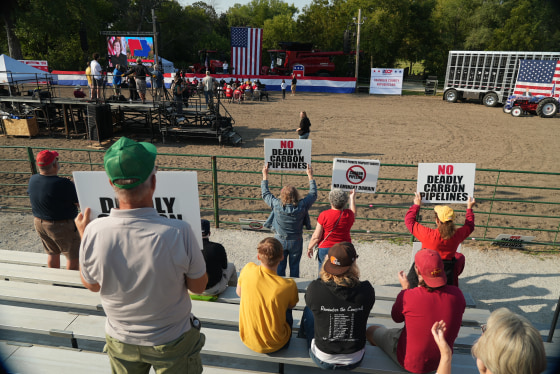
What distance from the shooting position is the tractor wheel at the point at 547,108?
2061 centimetres

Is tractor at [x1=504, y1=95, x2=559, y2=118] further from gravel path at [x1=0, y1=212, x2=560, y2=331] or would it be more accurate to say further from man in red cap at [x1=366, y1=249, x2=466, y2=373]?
man in red cap at [x1=366, y1=249, x2=466, y2=373]

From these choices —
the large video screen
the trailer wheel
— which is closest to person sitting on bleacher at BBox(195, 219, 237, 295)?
the trailer wheel

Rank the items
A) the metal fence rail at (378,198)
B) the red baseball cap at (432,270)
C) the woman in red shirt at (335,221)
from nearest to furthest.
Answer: the red baseball cap at (432,270)
the woman in red shirt at (335,221)
the metal fence rail at (378,198)

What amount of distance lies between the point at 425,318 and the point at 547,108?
23.5 meters

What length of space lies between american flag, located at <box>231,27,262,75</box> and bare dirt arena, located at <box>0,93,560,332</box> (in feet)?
21.0

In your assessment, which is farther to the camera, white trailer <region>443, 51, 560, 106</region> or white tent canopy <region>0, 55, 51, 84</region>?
white trailer <region>443, 51, 560, 106</region>

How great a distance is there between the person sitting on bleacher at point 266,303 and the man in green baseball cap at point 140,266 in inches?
34.4

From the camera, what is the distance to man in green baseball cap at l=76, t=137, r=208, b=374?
1.78m

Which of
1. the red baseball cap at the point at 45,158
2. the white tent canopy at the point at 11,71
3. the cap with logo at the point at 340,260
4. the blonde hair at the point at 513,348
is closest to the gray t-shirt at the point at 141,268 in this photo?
the cap with logo at the point at 340,260

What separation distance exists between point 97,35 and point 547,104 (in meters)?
40.9

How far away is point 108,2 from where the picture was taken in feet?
154

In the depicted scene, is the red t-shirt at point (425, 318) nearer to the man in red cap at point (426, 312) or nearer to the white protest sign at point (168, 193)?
the man in red cap at point (426, 312)

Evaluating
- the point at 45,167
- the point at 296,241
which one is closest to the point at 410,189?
the point at 296,241

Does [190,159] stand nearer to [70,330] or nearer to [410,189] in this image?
[410,189]
